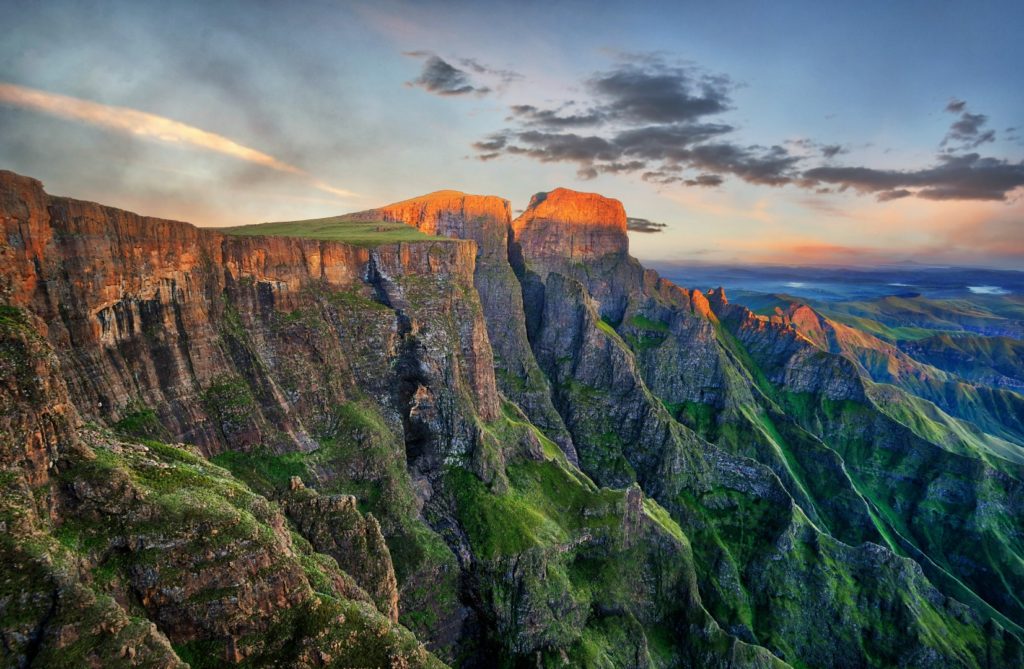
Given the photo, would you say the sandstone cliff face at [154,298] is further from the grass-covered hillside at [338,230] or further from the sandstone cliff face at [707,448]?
the sandstone cliff face at [707,448]

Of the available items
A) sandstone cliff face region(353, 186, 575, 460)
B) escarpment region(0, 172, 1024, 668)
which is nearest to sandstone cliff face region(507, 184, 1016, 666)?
escarpment region(0, 172, 1024, 668)

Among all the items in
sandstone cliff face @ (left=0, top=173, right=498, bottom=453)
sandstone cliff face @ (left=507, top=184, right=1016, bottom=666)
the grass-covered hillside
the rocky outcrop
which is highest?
the grass-covered hillside

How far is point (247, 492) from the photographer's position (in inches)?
1583

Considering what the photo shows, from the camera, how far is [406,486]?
7981cm

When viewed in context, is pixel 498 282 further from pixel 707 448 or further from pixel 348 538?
pixel 348 538

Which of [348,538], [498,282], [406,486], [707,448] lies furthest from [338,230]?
[707,448]

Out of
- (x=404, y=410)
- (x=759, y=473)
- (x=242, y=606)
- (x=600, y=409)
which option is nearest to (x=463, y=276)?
(x=404, y=410)

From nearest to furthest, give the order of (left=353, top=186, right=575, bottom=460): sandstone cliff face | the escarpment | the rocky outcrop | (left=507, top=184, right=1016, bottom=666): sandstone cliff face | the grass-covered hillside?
the escarpment
the rocky outcrop
the grass-covered hillside
(left=507, top=184, right=1016, bottom=666): sandstone cliff face
(left=353, top=186, right=575, bottom=460): sandstone cliff face

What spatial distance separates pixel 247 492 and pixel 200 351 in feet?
91.9

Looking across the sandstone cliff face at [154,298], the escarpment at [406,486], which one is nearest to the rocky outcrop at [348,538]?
the escarpment at [406,486]

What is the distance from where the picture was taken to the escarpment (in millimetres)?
30734

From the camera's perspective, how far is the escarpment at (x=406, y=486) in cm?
3073

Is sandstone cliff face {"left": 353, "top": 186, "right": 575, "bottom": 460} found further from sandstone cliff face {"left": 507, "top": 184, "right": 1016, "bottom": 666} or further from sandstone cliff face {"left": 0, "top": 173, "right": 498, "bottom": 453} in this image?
sandstone cliff face {"left": 0, "top": 173, "right": 498, "bottom": 453}

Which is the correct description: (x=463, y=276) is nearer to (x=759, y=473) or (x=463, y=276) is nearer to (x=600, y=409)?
(x=600, y=409)
